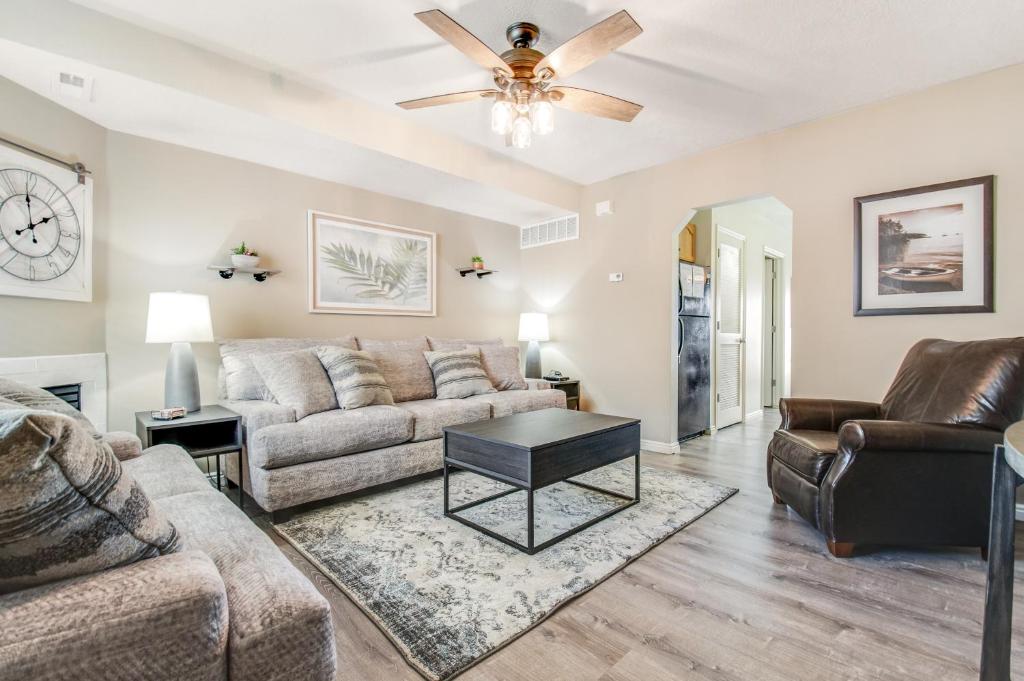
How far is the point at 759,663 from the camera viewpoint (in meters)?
1.43

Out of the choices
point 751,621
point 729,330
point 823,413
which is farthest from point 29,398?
point 729,330

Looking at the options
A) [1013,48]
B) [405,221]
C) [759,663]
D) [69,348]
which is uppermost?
[1013,48]

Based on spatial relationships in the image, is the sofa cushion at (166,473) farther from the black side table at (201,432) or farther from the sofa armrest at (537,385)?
the sofa armrest at (537,385)

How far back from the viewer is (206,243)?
3131 mm

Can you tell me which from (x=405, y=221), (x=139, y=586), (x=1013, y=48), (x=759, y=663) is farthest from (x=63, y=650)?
(x=1013, y=48)

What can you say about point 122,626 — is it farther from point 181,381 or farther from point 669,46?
point 669,46

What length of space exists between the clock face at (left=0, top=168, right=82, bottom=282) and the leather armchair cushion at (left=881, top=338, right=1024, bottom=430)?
4.54 metres

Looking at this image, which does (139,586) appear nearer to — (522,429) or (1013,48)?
(522,429)

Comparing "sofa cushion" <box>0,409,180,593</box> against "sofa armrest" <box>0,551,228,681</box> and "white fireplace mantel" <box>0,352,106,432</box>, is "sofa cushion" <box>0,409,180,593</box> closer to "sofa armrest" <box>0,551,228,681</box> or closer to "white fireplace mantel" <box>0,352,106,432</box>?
"sofa armrest" <box>0,551,228,681</box>

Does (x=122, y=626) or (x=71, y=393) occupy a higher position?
(x=71, y=393)

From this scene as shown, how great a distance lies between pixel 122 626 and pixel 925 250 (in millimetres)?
3893

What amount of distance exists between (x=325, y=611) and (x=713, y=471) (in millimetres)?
3166

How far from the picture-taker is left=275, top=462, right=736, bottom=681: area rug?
1.58 metres

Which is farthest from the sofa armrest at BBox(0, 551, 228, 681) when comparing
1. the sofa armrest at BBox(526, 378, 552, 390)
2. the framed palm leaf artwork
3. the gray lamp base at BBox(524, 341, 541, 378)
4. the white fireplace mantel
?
the gray lamp base at BBox(524, 341, 541, 378)
